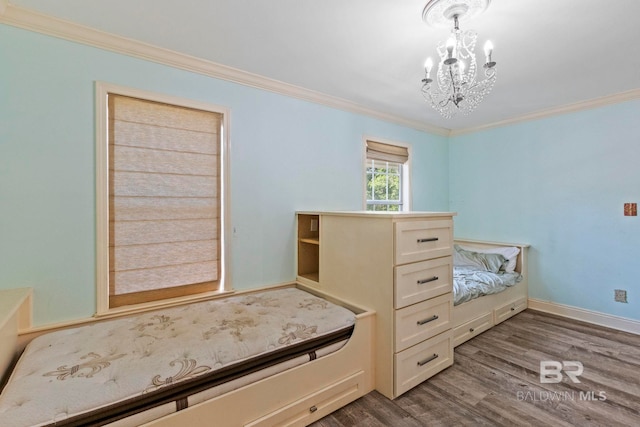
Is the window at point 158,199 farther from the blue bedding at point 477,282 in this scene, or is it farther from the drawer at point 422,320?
the blue bedding at point 477,282

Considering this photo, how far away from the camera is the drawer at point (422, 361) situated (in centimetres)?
175

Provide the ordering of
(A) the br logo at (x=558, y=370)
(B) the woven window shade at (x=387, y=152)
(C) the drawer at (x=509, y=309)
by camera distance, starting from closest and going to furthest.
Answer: (A) the br logo at (x=558, y=370), (C) the drawer at (x=509, y=309), (B) the woven window shade at (x=387, y=152)

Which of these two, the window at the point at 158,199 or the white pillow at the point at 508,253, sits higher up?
the window at the point at 158,199

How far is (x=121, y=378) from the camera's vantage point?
112 centimetres

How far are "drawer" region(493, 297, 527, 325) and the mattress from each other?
76.4 inches

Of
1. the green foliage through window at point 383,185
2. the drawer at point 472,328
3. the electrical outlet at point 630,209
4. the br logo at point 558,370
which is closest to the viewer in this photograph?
the br logo at point 558,370

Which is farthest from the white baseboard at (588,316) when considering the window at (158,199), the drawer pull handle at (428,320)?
the window at (158,199)

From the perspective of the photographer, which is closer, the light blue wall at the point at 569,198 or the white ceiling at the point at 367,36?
the white ceiling at the point at 367,36

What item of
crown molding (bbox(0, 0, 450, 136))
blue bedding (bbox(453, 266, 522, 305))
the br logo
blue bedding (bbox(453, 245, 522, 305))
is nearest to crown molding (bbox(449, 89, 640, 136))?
blue bedding (bbox(453, 245, 522, 305))

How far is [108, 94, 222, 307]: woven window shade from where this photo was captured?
5.90 ft

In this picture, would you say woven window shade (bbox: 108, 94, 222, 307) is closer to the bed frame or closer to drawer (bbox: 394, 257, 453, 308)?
drawer (bbox: 394, 257, 453, 308)

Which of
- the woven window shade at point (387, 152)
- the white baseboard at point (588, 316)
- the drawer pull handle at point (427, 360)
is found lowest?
the white baseboard at point (588, 316)

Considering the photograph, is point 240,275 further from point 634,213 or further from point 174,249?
point 634,213

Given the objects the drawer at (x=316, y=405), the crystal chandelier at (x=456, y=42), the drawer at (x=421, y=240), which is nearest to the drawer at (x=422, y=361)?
the drawer at (x=316, y=405)
